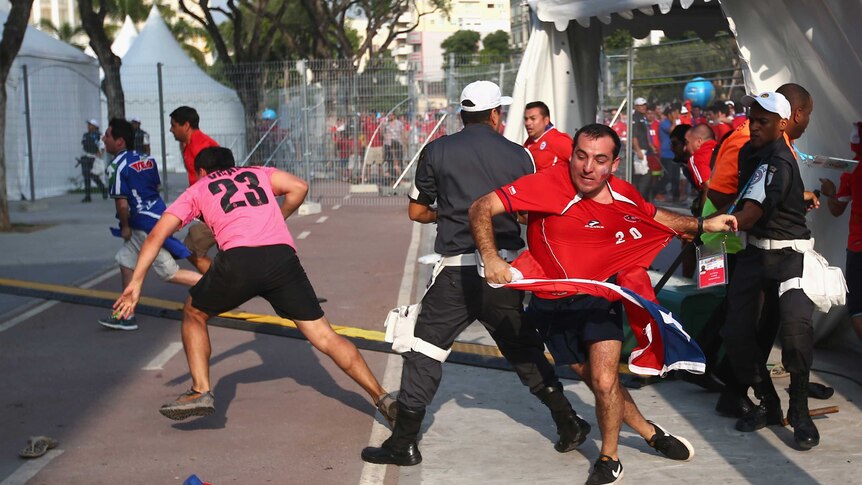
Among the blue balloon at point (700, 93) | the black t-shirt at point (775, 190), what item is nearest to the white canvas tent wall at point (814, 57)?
the black t-shirt at point (775, 190)

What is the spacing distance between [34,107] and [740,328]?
22666mm

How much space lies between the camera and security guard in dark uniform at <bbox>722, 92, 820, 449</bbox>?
19.6 feet

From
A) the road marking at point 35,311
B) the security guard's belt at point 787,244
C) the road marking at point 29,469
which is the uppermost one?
the security guard's belt at point 787,244

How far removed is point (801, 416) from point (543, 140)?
146 inches

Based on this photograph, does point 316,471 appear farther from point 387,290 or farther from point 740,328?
point 387,290

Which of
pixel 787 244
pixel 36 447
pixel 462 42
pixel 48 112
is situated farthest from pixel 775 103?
pixel 462 42

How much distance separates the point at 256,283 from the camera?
6379 mm

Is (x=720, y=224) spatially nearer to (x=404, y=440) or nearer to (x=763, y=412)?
(x=763, y=412)

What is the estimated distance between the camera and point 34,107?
25797 millimetres

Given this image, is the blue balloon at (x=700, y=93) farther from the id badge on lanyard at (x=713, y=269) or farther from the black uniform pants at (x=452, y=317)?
the black uniform pants at (x=452, y=317)

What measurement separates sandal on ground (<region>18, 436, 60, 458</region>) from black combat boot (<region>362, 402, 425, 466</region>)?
191cm

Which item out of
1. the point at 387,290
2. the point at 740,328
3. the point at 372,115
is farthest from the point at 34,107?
the point at 740,328

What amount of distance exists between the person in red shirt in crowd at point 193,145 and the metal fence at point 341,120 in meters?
12.3

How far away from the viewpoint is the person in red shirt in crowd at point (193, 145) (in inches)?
392
